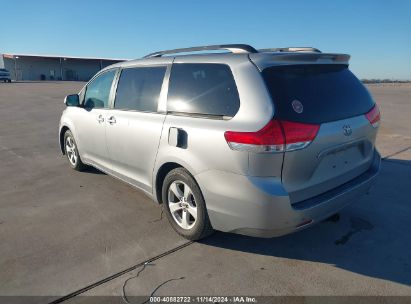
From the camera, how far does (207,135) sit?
307cm

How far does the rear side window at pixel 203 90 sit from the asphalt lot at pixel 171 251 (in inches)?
52.1

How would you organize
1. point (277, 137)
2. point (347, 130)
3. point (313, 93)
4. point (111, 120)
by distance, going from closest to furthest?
point (277, 137)
point (313, 93)
point (347, 130)
point (111, 120)

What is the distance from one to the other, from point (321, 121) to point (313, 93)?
0.27 metres

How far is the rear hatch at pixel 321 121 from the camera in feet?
9.32

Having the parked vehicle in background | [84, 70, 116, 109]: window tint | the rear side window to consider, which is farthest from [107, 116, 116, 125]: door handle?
the parked vehicle in background

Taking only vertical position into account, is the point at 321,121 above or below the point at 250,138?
above

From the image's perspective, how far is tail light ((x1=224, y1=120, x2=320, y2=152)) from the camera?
2.73 metres

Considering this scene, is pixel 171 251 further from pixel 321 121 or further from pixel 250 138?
pixel 321 121

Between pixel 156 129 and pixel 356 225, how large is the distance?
236cm

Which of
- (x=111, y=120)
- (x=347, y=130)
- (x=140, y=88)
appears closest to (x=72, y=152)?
(x=111, y=120)

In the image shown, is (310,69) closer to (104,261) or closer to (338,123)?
(338,123)

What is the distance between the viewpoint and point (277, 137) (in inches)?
107

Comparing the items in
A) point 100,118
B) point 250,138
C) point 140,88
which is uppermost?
point 140,88

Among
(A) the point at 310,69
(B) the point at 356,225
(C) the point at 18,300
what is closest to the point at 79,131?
(C) the point at 18,300
